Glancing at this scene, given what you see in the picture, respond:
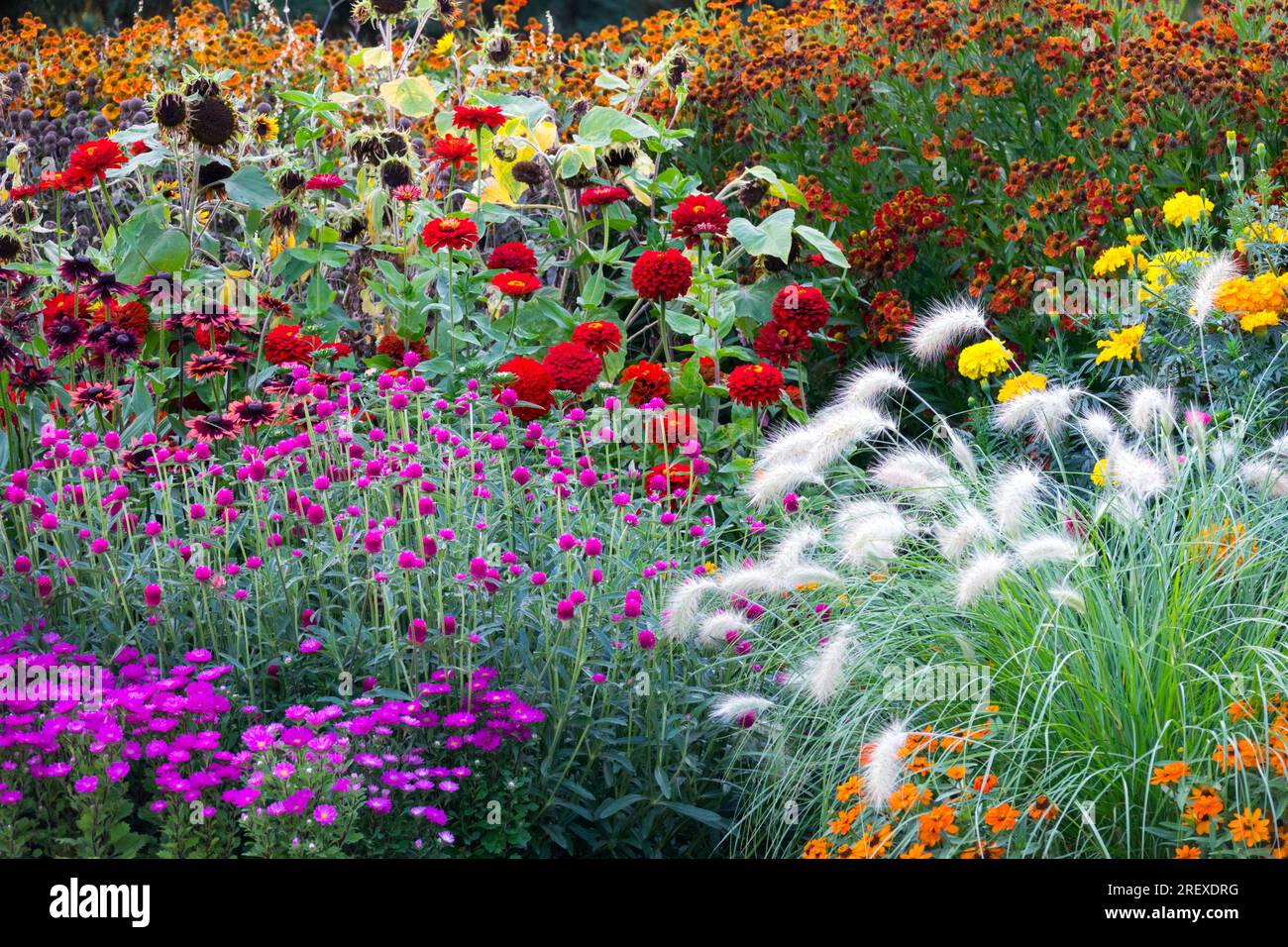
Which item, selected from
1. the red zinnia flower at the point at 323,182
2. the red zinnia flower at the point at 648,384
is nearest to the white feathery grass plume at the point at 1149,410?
the red zinnia flower at the point at 648,384

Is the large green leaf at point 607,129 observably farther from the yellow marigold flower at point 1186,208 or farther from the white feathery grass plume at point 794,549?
the white feathery grass plume at point 794,549

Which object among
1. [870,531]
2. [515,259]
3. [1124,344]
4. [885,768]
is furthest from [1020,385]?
[885,768]

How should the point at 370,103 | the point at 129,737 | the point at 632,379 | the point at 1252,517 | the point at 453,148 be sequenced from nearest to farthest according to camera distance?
the point at 129,737 → the point at 1252,517 → the point at 632,379 → the point at 453,148 → the point at 370,103

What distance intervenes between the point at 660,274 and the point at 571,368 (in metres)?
0.62

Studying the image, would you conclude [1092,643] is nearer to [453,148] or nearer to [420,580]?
[420,580]

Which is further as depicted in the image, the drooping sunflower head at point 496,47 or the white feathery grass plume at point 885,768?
the drooping sunflower head at point 496,47

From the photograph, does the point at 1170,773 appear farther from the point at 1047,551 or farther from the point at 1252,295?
the point at 1252,295

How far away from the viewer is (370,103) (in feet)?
24.3

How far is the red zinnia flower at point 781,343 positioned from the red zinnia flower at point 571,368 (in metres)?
0.75

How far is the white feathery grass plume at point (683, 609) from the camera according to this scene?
3.18 metres

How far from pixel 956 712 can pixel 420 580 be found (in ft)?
4.07

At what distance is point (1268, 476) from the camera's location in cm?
346

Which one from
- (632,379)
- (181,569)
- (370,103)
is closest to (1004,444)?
(632,379)

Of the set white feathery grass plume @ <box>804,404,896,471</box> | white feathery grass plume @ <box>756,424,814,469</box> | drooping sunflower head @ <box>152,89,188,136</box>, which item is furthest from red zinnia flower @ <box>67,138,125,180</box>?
white feathery grass plume @ <box>804,404,896,471</box>
